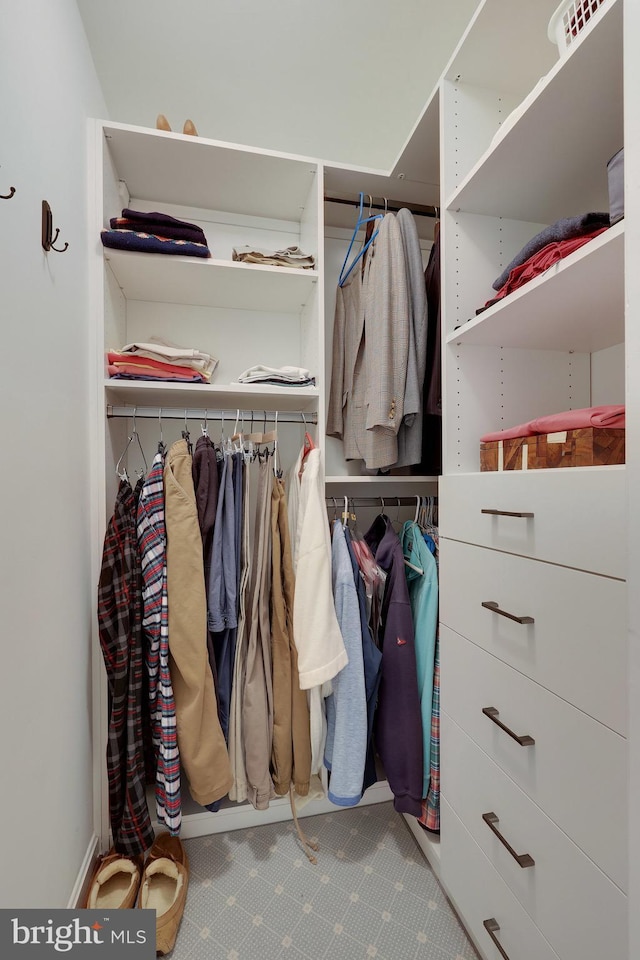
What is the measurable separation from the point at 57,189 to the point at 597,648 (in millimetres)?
1501

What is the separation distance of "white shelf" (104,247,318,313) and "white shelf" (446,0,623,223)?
1.92 ft

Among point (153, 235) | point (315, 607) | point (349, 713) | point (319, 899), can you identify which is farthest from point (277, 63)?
point (319, 899)

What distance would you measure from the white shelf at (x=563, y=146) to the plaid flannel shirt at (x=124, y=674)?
132cm

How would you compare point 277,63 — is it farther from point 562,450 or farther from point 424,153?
point 562,450

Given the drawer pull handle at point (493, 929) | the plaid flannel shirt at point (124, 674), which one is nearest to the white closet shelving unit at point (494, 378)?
the drawer pull handle at point (493, 929)

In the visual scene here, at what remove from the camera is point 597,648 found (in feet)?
2.28

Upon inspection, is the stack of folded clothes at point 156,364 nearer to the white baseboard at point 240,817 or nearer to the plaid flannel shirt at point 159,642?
the plaid flannel shirt at point 159,642

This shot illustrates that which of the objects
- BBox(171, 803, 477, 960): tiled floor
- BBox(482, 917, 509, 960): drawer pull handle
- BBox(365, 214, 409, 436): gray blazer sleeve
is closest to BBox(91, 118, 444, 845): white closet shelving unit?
BBox(171, 803, 477, 960): tiled floor

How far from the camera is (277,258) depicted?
4.82 feet

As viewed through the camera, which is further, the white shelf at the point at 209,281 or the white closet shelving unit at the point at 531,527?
the white shelf at the point at 209,281

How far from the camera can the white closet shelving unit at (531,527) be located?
697mm

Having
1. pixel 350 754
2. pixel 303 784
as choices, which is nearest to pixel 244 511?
pixel 350 754

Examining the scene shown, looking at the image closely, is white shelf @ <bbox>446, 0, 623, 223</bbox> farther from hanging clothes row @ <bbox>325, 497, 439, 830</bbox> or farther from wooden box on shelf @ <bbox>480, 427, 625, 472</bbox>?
hanging clothes row @ <bbox>325, 497, 439, 830</bbox>

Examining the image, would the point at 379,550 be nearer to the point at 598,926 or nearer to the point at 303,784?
the point at 303,784
